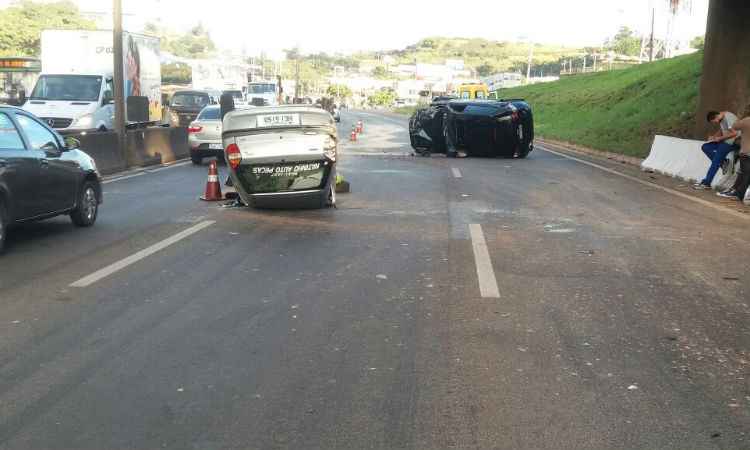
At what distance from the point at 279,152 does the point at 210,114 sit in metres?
11.7

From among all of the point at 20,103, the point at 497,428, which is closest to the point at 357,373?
the point at 497,428

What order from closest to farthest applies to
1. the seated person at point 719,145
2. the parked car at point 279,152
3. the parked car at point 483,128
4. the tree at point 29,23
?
the parked car at point 279,152 < the seated person at point 719,145 < the parked car at point 483,128 < the tree at point 29,23

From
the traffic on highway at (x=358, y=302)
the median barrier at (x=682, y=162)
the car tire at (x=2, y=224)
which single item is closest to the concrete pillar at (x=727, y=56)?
the median barrier at (x=682, y=162)

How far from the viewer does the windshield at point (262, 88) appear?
194 feet

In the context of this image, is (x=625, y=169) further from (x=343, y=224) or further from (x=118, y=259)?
(x=118, y=259)

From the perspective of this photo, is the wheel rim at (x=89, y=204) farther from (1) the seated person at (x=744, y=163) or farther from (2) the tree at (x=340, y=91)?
(2) the tree at (x=340, y=91)

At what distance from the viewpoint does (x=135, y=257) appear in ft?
29.5

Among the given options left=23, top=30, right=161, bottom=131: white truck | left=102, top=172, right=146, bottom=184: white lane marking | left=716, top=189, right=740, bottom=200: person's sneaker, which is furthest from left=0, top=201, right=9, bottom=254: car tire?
left=23, top=30, right=161, bottom=131: white truck

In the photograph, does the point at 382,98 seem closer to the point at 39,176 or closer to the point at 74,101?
the point at 74,101

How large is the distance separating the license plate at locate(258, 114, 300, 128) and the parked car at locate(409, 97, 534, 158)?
13231mm

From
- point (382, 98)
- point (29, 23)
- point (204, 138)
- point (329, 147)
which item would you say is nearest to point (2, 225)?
point (329, 147)

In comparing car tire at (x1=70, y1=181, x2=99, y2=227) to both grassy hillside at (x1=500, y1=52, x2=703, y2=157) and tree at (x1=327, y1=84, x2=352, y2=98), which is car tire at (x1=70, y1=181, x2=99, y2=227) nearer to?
grassy hillside at (x1=500, y1=52, x2=703, y2=157)

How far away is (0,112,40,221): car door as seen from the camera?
9.19m

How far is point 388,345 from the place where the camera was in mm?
5797
